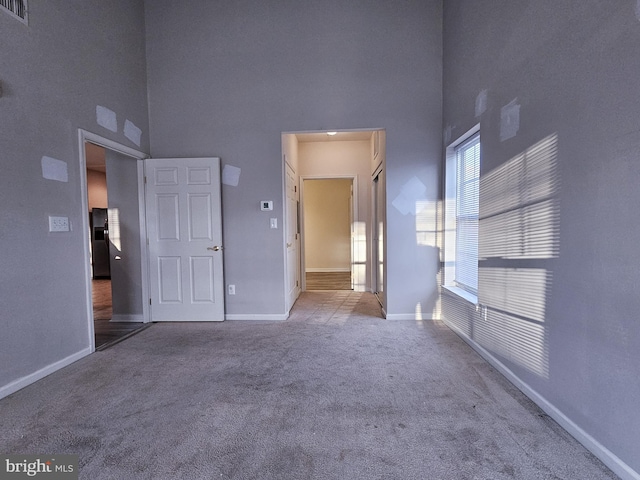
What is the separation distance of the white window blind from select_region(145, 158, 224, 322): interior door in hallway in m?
2.76

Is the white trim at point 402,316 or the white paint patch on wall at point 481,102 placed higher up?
the white paint patch on wall at point 481,102

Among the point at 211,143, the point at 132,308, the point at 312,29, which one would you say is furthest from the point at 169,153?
the point at 312,29

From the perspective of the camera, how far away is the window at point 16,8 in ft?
7.13

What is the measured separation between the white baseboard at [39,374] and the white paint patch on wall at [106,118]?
216cm

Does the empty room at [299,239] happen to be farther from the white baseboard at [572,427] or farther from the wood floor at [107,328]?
the wood floor at [107,328]

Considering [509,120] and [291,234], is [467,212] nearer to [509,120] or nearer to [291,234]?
[509,120]

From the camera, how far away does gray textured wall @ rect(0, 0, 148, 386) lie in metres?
2.18

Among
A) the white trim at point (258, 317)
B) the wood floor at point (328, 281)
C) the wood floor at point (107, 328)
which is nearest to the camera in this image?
the wood floor at point (107, 328)

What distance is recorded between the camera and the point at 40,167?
2414 millimetres

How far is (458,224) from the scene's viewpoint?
11.2ft

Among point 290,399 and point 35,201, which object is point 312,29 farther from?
point 290,399

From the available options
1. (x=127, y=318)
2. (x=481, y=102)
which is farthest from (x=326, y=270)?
(x=481, y=102)

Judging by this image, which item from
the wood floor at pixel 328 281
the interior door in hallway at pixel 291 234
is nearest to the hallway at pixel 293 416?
the interior door in hallway at pixel 291 234

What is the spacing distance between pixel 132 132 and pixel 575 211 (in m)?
4.09
